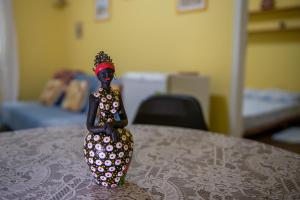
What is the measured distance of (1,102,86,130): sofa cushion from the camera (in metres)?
2.83

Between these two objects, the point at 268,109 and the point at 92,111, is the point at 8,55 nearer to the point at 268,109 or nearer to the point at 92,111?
the point at 268,109

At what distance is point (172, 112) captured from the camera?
5.48ft

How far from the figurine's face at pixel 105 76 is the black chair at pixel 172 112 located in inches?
36.1

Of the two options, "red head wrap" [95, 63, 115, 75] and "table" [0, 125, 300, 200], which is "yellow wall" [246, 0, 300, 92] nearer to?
"table" [0, 125, 300, 200]

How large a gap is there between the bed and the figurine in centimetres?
236

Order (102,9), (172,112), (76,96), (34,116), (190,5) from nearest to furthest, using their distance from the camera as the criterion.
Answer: (172,112) → (190,5) → (34,116) → (76,96) → (102,9)

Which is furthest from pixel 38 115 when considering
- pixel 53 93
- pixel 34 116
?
pixel 53 93

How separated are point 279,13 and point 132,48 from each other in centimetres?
218

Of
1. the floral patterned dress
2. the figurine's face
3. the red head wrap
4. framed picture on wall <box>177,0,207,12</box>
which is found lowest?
the floral patterned dress

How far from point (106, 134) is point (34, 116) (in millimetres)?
2529

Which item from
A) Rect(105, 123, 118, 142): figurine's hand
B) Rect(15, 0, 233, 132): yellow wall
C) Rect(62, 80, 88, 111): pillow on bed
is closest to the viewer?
Rect(105, 123, 118, 142): figurine's hand

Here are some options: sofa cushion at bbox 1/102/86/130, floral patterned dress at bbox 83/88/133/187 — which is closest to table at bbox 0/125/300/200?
floral patterned dress at bbox 83/88/133/187

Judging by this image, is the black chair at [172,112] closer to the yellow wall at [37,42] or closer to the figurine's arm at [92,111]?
the figurine's arm at [92,111]

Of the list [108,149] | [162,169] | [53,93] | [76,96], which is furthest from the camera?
[53,93]
